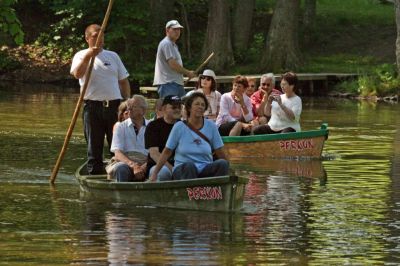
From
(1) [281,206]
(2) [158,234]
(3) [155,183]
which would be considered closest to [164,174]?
(3) [155,183]

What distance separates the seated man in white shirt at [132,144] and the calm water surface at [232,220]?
0.42 meters

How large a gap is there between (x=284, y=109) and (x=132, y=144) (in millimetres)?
4866

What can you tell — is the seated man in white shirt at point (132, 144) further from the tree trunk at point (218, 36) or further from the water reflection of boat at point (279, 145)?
the tree trunk at point (218, 36)

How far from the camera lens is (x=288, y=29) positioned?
40156 millimetres

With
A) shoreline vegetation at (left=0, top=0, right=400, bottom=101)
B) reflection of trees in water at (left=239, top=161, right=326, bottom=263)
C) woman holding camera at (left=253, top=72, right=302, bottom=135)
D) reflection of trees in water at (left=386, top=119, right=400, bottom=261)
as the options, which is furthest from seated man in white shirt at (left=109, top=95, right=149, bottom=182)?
shoreline vegetation at (left=0, top=0, right=400, bottom=101)

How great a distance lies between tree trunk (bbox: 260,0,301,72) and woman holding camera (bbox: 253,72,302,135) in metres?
20.3

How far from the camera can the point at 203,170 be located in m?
13.4

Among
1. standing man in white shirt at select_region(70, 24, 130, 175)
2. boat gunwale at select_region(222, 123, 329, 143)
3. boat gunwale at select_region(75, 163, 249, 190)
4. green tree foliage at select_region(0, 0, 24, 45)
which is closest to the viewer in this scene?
boat gunwale at select_region(75, 163, 249, 190)

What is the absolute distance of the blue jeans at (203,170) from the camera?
43.7ft

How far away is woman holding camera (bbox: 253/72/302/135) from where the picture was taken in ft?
61.6

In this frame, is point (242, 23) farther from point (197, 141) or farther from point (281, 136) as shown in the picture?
point (197, 141)

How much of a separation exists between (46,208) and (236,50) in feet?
99.1

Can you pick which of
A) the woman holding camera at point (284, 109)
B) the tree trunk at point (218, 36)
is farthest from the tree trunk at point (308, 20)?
the woman holding camera at point (284, 109)

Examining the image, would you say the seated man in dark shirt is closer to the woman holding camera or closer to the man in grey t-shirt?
the man in grey t-shirt
